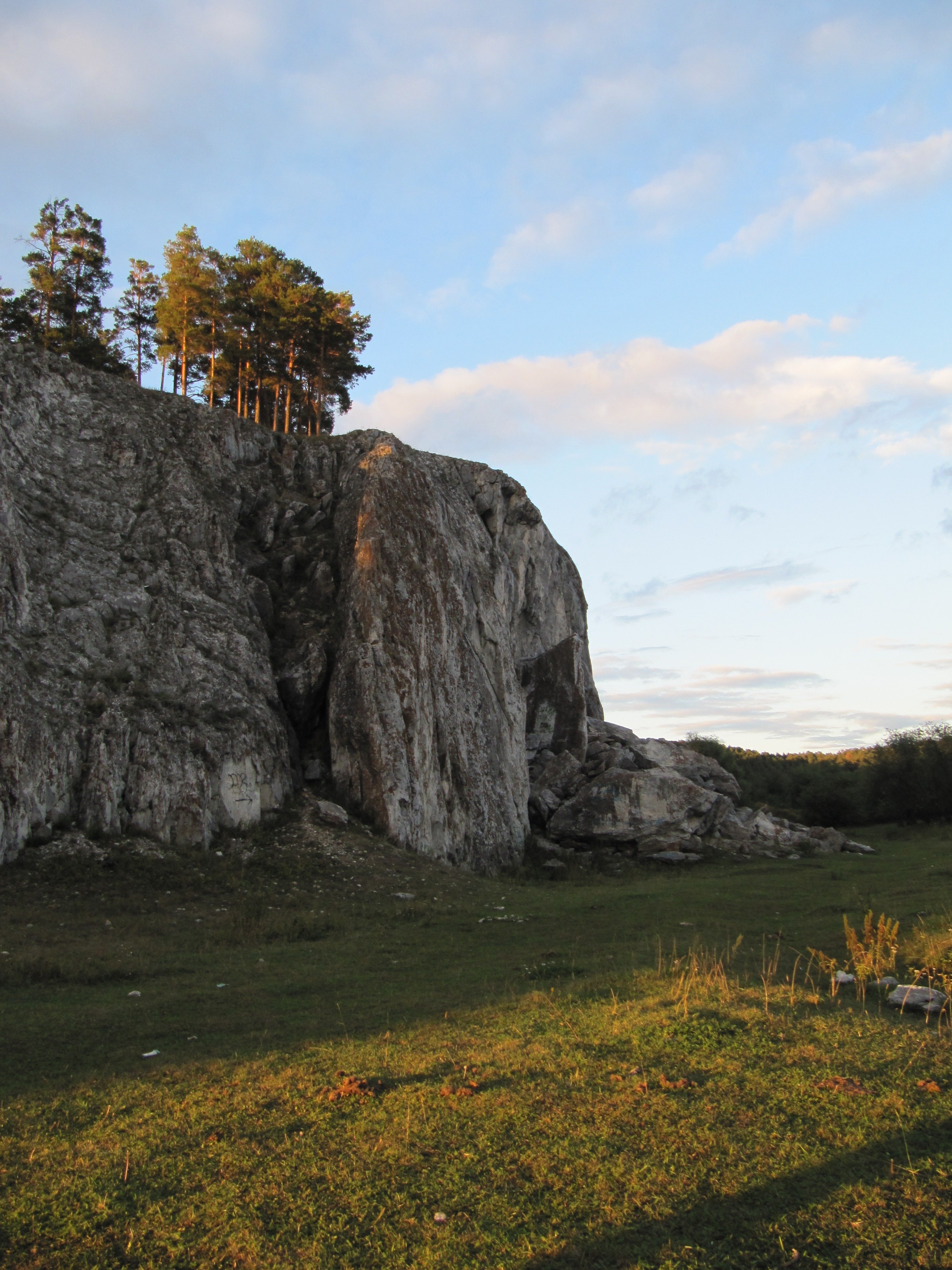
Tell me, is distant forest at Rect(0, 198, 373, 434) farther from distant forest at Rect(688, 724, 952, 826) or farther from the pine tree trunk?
distant forest at Rect(688, 724, 952, 826)

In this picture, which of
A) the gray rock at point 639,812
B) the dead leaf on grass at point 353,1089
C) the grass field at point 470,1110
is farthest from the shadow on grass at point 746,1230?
the gray rock at point 639,812

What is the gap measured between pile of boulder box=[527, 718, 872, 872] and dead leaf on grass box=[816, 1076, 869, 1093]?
92.6 ft

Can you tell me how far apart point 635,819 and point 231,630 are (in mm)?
21981

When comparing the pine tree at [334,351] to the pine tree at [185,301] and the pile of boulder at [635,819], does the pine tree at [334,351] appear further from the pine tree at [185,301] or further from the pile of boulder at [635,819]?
the pile of boulder at [635,819]

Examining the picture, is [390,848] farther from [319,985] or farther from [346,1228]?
[346,1228]

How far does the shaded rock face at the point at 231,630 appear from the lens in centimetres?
2609

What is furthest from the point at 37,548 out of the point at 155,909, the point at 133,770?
the point at 155,909

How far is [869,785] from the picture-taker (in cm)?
6356

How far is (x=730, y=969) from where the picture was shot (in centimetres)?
1357

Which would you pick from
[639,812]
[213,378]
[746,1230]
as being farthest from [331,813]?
[213,378]

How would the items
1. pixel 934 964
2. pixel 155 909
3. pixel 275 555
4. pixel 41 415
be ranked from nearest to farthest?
pixel 934 964
pixel 155 909
pixel 41 415
pixel 275 555

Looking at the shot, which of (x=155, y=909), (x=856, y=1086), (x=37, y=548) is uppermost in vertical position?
(x=37, y=548)

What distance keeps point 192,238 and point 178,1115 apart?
5228cm

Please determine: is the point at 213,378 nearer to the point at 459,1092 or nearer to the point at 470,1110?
the point at 459,1092
